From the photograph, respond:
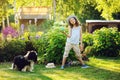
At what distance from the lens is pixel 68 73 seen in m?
12.2

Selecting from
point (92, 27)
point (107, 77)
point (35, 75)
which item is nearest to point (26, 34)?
point (35, 75)

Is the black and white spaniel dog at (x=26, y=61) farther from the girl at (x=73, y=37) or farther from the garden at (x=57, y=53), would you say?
the girl at (x=73, y=37)

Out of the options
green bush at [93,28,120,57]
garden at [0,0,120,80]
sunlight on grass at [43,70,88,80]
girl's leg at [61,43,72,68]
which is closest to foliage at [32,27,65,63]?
garden at [0,0,120,80]

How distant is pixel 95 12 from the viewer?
133 feet

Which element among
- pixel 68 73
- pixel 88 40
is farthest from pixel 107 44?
pixel 68 73

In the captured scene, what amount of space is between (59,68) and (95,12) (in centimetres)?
2750

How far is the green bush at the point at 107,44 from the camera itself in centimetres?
1695

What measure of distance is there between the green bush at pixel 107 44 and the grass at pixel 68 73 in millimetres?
2546

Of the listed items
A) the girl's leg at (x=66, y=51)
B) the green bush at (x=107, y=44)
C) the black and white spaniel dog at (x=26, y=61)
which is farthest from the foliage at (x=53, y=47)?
the green bush at (x=107, y=44)

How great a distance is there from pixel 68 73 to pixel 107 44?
5.12 meters

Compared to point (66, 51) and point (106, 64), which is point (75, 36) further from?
point (106, 64)

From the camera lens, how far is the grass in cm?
1136

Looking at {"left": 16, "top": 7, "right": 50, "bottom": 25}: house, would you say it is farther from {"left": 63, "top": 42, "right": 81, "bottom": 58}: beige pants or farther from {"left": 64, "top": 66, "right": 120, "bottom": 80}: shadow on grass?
{"left": 64, "top": 66, "right": 120, "bottom": 80}: shadow on grass

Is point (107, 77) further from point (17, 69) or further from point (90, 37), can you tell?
point (90, 37)
